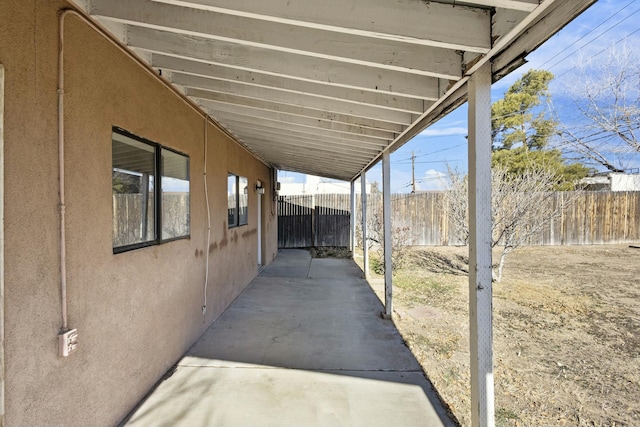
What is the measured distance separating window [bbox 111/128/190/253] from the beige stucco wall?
101 mm

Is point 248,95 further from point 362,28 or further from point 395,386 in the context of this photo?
point 395,386

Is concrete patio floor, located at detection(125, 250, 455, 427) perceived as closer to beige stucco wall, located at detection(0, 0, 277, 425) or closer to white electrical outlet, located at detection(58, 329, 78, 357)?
beige stucco wall, located at detection(0, 0, 277, 425)

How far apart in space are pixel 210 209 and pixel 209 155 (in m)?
0.72

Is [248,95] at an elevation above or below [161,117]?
above

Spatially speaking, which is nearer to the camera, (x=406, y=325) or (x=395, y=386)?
(x=395, y=386)

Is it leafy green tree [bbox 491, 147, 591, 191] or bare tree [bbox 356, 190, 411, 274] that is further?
leafy green tree [bbox 491, 147, 591, 191]

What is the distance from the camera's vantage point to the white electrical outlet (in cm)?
185

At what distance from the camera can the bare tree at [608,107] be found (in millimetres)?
5445

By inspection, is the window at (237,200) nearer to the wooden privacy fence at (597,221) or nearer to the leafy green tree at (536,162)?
the wooden privacy fence at (597,221)

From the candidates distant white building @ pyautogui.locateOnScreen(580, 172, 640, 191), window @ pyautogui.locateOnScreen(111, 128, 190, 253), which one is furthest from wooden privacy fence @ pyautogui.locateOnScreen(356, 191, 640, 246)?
distant white building @ pyautogui.locateOnScreen(580, 172, 640, 191)

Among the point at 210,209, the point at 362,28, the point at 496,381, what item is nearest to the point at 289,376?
the point at 496,381

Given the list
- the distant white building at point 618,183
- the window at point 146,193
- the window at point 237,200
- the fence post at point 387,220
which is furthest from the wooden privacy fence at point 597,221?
the distant white building at point 618,183

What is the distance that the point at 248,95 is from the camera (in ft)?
10.5

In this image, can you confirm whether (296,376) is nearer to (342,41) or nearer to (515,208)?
(342,41)
